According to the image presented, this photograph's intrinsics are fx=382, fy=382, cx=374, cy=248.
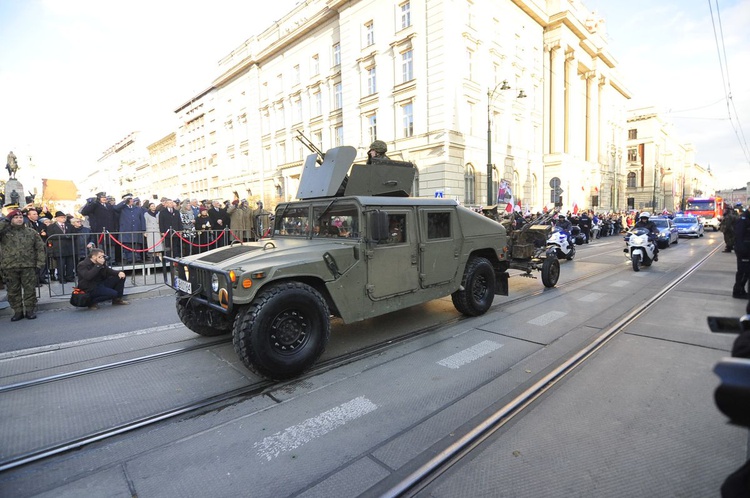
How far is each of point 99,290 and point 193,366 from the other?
4.63m

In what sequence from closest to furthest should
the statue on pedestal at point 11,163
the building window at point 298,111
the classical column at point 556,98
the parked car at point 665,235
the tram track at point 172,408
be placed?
the tram track at point 172,408 → the parked car at point 665,235 → the statue on pedestal at point 11,163 → the classical column at point 556,98 → the building window at point 298,111

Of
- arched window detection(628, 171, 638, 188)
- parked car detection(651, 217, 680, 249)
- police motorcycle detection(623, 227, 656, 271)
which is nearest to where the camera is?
police motorcycle detection(623, 227, 656, 271)

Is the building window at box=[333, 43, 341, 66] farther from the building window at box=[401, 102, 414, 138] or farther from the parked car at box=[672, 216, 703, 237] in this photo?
the parked car at box=[672, 216, 703, 237]

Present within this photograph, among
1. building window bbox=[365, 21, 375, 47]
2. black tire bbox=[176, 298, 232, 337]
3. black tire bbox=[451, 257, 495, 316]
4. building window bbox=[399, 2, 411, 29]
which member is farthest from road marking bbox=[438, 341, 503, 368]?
building window bbox=[365, 21, 375, 47]

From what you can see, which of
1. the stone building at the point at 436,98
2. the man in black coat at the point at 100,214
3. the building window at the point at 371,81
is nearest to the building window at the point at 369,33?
the stone building at the point at 436,98

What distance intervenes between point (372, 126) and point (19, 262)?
25.1m

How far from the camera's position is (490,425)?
323cm

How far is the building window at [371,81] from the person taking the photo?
28814 millimetres

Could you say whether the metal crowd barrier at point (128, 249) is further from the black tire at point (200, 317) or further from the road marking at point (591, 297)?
the road marking at point (591, 297)

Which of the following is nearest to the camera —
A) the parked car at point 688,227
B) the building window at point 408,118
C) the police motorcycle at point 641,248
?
the police motorcycle at point 641,248

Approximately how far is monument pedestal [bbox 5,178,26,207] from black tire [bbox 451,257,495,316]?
63.1ft

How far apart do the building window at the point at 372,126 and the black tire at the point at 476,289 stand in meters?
24.0

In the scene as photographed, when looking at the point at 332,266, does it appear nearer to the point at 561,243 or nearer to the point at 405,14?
the point at 561,243

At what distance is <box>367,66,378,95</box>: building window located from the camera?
2881 centimetres
